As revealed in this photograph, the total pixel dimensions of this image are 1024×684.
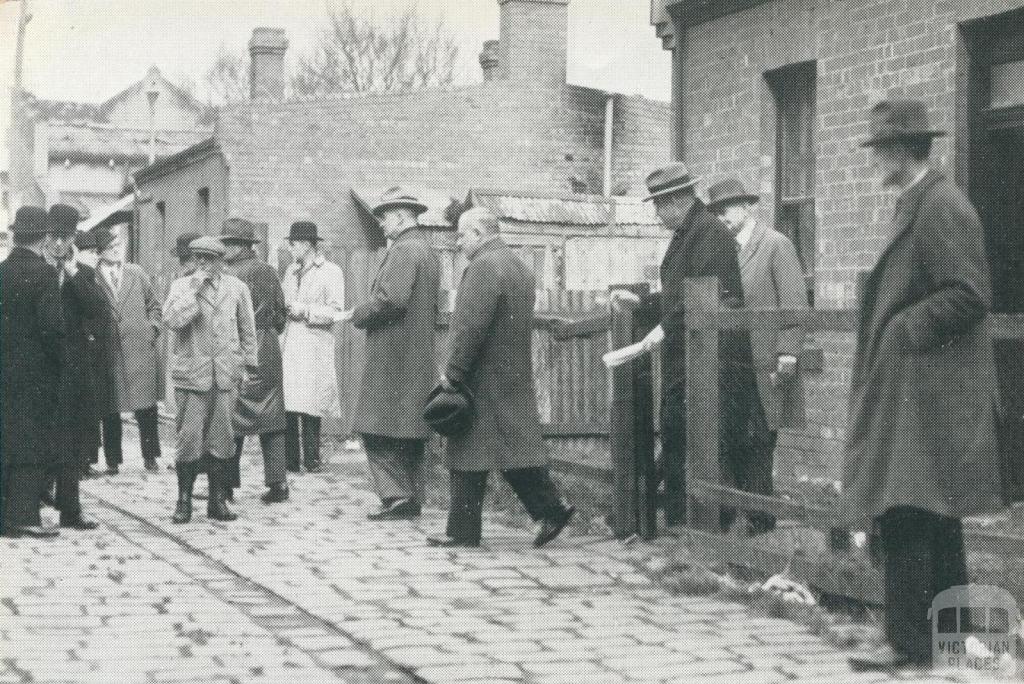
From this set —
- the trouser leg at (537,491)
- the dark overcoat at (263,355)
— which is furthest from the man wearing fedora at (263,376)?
the trouser leg at (537,491)

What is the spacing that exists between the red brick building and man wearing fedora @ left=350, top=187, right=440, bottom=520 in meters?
2.47

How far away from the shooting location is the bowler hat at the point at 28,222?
10.0 m

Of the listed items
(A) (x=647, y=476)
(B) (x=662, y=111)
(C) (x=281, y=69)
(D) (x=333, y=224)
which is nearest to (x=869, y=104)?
(A) (x=647, y=476)

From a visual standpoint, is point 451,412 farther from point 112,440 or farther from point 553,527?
point 112,440

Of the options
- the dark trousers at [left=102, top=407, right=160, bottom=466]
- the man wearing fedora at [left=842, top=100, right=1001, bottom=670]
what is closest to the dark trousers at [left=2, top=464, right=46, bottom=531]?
the dark trousers at [left=102, top=407, right=160, bottom=466]

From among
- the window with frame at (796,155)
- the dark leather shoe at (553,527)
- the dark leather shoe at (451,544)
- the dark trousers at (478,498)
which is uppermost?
the window with frame at (796,155)

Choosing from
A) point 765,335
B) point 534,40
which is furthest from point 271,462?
point 534,40

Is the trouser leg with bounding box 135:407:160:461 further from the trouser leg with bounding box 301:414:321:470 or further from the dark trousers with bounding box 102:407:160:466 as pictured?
the trouser leg with bounding box 301:414:321:470

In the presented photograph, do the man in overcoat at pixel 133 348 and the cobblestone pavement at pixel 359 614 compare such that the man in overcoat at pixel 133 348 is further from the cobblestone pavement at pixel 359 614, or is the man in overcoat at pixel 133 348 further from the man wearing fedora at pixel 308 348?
the cobblestone pavement at pixel 359 614

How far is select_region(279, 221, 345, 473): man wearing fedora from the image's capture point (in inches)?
539

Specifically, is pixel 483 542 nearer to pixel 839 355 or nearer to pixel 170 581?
pixel 170 581

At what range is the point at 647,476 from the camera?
964 centimetres

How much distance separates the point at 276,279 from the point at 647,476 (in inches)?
167

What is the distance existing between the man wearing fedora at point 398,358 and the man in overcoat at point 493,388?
122cm
